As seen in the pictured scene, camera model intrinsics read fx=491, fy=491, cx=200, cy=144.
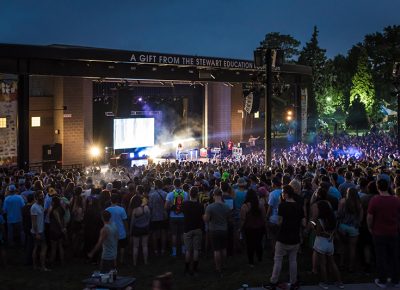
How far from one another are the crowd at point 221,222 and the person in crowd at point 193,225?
0.02 metres

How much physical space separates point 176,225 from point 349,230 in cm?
317

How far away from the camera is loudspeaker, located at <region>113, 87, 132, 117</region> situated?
28.5 meters

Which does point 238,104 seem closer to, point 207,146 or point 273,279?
point 207,146

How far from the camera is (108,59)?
72.0ft

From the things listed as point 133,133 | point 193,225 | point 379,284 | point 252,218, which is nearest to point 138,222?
point 193,225

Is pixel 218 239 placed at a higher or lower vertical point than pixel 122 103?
lower

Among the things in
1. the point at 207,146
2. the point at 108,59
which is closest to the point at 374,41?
the point at 207,146

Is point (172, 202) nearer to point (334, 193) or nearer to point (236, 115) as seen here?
point (334, 193)

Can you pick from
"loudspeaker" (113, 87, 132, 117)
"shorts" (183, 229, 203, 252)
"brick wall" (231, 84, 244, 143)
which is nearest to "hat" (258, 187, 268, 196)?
"shorts" (183, 229, 203, 252)

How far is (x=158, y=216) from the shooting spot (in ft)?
31.0

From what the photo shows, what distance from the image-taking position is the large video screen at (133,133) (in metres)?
27.8

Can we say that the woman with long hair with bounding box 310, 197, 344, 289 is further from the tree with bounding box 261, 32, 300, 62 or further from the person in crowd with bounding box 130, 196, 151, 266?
the tree with bounding box 261, 32, 300, 62

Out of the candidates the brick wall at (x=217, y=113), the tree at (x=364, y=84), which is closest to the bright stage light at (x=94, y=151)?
the brick wall at (x=217, y=113)

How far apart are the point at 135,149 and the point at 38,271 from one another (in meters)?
20.2
